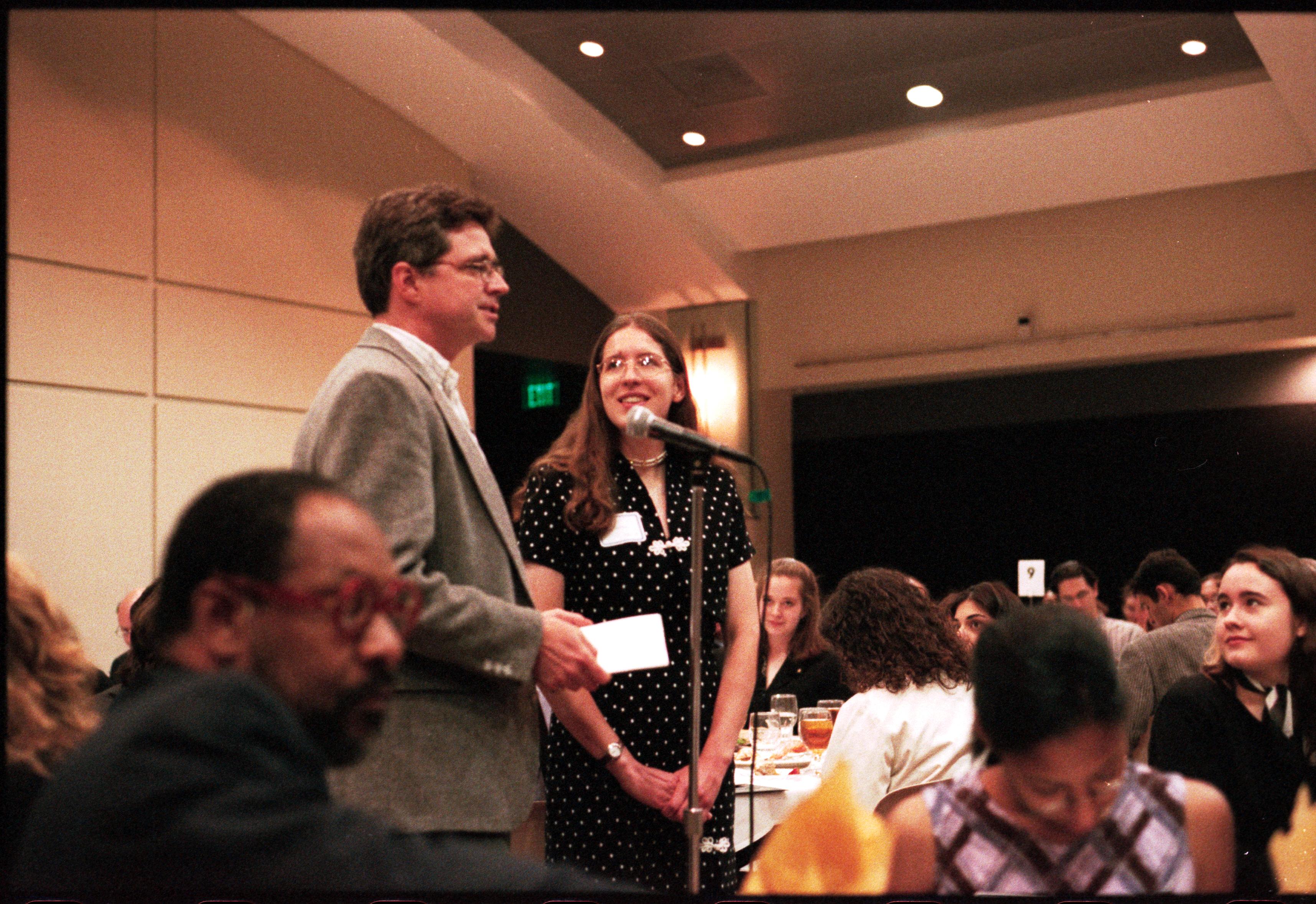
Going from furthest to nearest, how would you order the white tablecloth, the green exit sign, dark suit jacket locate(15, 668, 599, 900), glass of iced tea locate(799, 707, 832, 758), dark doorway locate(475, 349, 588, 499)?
the green exit sign, dark doorway locate(475, 349, 588, 499), glass of iced tea locate(799, 707, 832, 758), the white tablecloth, dark suit jacket locate(15, 668, 599, 900)

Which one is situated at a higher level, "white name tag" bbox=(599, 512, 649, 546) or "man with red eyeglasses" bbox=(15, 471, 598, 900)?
"white name tag" bbox=(599, 512, 649, 546)

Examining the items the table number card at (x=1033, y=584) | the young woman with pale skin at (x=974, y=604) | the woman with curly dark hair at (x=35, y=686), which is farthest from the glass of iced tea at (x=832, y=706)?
the woman with curly dark hair at (x=35, y=686)

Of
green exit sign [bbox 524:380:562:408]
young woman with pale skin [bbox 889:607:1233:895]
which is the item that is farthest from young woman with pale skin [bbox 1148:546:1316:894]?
green exit sign [bbox 524:380:562:408]

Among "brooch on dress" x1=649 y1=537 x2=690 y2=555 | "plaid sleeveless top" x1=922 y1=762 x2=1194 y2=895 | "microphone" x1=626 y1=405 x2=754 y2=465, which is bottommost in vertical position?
"plaid sleeveless top" x1=922 y1=762 x2=1194 y2=895

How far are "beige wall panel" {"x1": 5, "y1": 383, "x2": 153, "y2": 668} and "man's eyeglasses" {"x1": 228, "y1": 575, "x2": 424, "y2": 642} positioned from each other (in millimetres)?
377

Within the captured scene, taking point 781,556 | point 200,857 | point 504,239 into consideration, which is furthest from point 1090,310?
point 200,857

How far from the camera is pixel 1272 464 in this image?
734cm

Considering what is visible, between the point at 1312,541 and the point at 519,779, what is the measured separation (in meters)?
6.88

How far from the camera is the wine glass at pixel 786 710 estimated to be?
3852 mm

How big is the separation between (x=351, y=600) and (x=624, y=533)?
109 centimetres

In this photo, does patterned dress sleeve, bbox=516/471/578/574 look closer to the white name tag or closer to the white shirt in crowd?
the white name tag

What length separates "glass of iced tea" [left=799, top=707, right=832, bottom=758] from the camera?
3373 mm

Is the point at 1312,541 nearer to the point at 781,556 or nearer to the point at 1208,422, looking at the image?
the point at 1208,422

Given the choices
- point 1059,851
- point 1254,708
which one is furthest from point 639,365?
point 1059,851
